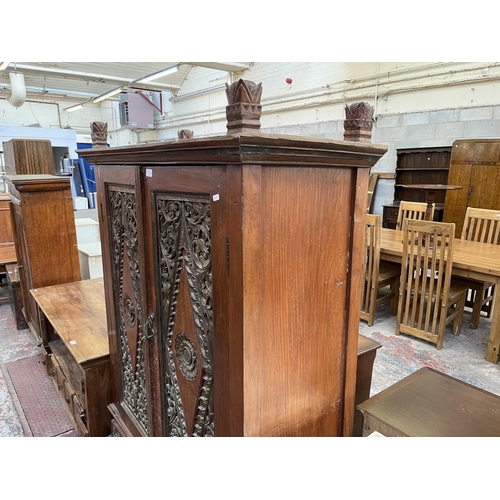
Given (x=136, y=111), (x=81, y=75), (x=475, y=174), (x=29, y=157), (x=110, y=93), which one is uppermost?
(x=81, y=75)

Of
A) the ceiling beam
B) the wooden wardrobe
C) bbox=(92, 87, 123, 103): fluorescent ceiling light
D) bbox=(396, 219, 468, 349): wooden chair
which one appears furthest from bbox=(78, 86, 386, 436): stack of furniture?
bbox=(92, 87, 123, 103): fluorescent ceiling light

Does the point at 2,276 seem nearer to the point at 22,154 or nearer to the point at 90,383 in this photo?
the point at 22,154

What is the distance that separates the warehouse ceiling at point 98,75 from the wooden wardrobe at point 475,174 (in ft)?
14.0

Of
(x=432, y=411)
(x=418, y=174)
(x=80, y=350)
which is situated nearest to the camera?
(x=432, y=411)

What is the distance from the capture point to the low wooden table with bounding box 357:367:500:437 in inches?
42.8

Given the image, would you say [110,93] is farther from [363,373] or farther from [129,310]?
[363,373]

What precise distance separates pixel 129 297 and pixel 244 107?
0.94m

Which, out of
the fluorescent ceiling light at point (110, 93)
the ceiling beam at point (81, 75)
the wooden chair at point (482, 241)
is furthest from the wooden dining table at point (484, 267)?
the fluorescent ceiling light at point (110, 93)

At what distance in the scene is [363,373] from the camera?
1.47 metres

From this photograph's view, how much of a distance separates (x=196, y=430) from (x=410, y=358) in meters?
2.17

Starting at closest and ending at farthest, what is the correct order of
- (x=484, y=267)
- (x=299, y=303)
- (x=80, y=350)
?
(x=299, y=303), (x=80, y=350), (x=484, y=267)

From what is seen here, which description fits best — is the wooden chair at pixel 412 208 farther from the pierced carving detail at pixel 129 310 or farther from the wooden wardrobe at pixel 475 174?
the pierced carving detail at pixel 129 310

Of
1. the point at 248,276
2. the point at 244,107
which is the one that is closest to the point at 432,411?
the point at 248,276

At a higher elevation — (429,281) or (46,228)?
(46,228)
